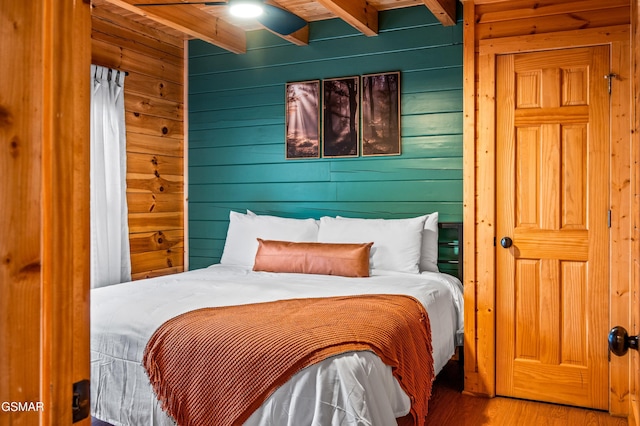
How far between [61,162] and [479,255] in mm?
2933

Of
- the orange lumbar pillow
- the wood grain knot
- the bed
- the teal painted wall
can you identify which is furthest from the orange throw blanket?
the teal painted wall

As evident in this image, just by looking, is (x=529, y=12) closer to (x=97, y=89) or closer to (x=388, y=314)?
Result: (x=388, y=314)

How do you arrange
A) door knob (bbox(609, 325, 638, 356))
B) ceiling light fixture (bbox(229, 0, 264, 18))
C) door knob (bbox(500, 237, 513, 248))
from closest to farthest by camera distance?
door knob (bbox(609, 325, 638, 356)), ceiling light fixture (bbox(229, 0, 264, 18)), door knob (bbox(500, 237, 513, 248))

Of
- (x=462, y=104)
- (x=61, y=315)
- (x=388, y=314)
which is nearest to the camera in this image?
(x=61, y=315)

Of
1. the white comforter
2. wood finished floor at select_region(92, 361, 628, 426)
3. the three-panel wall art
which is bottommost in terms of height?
wood finished floor at select_region(92, 361, 628, 426)

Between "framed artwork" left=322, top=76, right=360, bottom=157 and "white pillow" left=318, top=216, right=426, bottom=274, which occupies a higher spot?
"framed artwork" left=322, top=76, right=360, bottom=157

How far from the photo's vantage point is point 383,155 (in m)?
3.99

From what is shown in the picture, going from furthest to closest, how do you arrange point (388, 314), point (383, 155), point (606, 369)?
point (383, 155) → point (606, 369) → point (388, 314)

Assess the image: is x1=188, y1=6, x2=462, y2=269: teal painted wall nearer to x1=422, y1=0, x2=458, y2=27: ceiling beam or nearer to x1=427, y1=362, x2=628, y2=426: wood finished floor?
x1=422, y1=0, x2=458, y2=27: ceiling beam

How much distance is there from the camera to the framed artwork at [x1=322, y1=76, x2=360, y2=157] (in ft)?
13.4

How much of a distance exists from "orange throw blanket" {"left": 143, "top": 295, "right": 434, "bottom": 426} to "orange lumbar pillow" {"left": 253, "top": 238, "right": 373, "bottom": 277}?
92 centimetres

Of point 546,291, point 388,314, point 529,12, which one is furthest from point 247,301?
point 529,12

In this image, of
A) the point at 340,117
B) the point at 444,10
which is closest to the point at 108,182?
the point at 340,117

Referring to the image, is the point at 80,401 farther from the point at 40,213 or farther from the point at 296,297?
the point at 296,297
